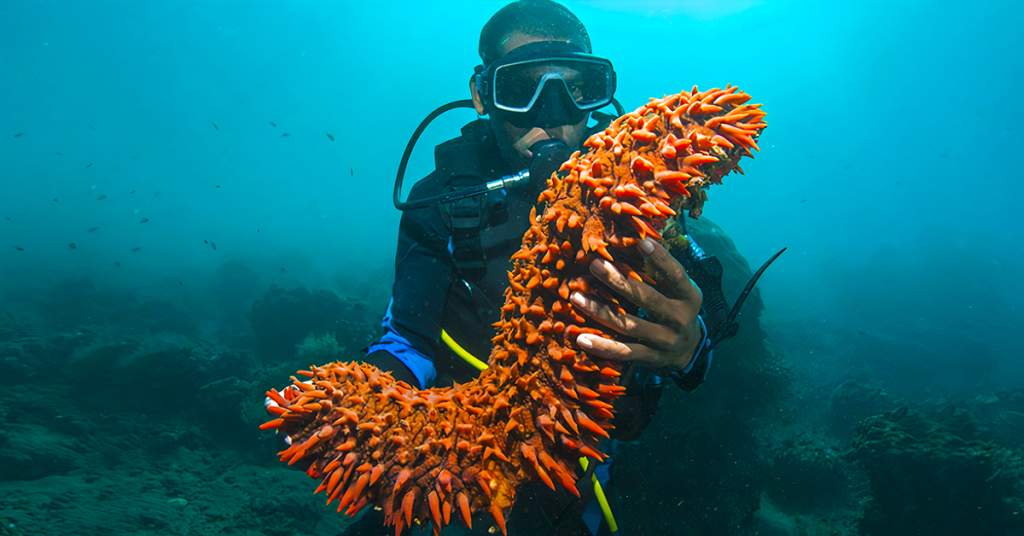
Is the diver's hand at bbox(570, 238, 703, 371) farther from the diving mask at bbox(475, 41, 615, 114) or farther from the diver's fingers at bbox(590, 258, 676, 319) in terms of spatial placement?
the diving mask at bbox(475, 41, 615, 114)

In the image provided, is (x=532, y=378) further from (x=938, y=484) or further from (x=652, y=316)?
(x=938, y=484)

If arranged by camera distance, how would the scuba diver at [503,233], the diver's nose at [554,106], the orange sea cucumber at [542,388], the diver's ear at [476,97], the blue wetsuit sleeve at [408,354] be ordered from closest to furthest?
1. the orange sea cucumber at [542,388]
2. the scuba diver at [503,233]
3. the blue wetsuit sleeve at [408,354]
4. the diver's nose at [554,106]
5. the diver's ear at [476,97]

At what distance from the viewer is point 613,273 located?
115cm

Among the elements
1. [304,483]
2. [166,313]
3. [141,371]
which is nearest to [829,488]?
[304,483]

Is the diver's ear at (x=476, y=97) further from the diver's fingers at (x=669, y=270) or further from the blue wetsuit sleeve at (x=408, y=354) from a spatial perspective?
the diver's fingers at (x=669, y=270)

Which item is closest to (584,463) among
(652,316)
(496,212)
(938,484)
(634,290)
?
(652,316)

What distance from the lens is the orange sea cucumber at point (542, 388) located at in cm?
114

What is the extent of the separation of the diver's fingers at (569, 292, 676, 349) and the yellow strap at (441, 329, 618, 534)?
2.07 ft

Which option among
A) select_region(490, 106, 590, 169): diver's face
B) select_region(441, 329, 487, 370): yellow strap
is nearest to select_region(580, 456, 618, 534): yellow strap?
select_region(441, 329, 487, 370): yellow strap

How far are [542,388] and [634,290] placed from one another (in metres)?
0.40

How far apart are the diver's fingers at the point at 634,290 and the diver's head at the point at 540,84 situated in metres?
1.36

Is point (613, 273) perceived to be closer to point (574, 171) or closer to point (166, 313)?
point (574, 171)

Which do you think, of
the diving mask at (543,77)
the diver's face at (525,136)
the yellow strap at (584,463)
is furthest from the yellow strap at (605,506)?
the diving mask at (543,77)

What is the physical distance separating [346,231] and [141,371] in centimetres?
4805
